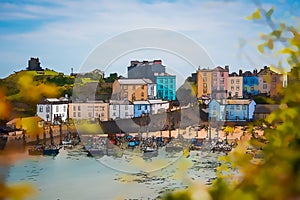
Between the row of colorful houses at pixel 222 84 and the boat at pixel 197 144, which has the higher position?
the row of colorful houses at pixel 222 84

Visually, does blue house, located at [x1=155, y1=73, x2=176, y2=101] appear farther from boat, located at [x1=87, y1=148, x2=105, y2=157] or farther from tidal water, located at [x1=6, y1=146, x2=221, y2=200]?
boat, located at [x1=87, y1=148, x2=105, y2=157]

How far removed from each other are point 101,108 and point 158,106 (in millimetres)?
525

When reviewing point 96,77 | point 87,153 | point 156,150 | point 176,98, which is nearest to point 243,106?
point 176,98

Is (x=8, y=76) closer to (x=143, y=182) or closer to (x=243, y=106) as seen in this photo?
(x=143, y=182)

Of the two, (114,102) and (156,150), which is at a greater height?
(114,102)

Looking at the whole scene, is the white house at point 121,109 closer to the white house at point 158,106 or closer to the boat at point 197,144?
the white house at point 158,106

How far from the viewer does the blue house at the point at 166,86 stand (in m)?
3.79

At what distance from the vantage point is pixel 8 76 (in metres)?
3.71

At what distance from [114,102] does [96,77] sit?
71cm

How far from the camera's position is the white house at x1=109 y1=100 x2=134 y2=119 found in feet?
13.5

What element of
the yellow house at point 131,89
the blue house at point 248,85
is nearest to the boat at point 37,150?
the yellow house at point 131,89

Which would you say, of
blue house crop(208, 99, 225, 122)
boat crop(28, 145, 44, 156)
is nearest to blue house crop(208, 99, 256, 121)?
blue house crop(208, 99, 225, 122)

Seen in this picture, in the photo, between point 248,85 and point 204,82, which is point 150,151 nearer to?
point 204,82

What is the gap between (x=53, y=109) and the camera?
426cm
